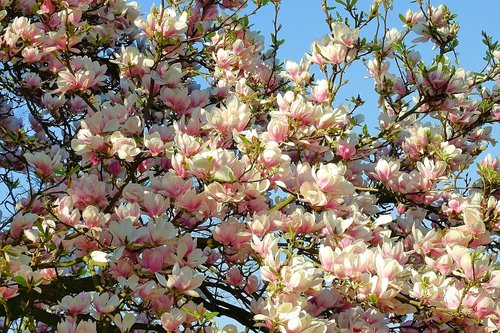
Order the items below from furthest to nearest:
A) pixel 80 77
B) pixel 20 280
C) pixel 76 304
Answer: pixel 80 77, pixel 76 304, pixel 20 280

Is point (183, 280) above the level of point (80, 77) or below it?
below

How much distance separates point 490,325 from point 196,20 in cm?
266

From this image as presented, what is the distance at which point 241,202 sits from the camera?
133 inches

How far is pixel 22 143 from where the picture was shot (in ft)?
13.1

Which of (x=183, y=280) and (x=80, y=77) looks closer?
(x=183, y=280)

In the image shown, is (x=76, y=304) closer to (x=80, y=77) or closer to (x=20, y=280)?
(x=20, y=280)

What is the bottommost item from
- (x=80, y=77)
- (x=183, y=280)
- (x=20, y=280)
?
(x=183, y=280)

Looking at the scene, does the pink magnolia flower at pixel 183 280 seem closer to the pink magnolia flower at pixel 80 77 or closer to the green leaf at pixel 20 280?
the green leaf at pixel 20 280

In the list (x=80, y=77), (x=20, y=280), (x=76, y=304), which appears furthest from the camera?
(x=80, y=77)

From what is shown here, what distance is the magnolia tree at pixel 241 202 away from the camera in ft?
10.0

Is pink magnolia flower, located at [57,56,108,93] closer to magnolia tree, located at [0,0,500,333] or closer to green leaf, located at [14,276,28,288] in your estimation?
magnolia tree, located at [0,0,500,333]

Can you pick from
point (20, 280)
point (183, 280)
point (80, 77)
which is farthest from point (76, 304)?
point (80, 77)

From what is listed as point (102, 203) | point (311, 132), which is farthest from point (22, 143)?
point (311, 132)

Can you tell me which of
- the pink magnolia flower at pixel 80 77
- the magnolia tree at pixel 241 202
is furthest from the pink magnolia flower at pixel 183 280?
the pink magnolia flower at pixel 80 77
